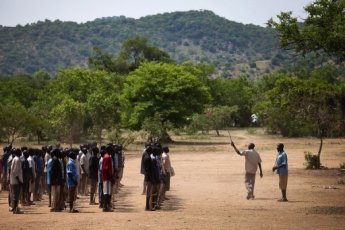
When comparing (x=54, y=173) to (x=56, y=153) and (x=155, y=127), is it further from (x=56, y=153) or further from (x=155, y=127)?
(x=155, y=127)

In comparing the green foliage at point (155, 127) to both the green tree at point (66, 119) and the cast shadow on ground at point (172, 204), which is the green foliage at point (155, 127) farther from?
the cast shadow on ground at point (172, 204)

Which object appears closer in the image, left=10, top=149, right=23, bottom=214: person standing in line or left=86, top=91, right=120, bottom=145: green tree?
left=10, top=149, right=23, bottom=214: person standing in line

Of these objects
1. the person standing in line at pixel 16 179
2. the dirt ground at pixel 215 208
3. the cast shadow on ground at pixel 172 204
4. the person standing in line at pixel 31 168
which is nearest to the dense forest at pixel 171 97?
the dirt ground at pixel 215 208

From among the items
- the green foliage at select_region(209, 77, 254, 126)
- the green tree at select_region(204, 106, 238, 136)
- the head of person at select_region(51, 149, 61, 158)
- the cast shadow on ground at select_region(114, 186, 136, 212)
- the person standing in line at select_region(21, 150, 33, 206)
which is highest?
the green foliage at select_region(209, 77, 254, 126)

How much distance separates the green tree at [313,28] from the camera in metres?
27.2

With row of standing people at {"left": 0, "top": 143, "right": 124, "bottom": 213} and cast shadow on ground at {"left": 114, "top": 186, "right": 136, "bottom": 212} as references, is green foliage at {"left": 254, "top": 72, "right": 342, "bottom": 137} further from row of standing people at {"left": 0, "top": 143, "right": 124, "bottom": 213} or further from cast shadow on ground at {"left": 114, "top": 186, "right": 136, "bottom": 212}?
row of standing people at {"left": 0, "top": 143, "right": 124, "bottom": 213}

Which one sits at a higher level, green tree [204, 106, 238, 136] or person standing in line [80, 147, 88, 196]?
green tree [204, 106, 238, 136]

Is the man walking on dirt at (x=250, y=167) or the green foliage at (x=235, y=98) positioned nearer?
the man walking on dirt at (x=250, y=167)

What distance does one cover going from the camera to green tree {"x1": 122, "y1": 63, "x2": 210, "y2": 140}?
58.6 meters

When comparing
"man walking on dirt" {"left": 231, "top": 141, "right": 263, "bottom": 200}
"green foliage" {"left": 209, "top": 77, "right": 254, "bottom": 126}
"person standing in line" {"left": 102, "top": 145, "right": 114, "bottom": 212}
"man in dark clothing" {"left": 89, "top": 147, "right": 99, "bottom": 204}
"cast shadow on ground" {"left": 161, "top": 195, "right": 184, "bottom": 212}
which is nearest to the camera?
"person standing in line" {"left": 102, "top": 145, "right": 114, "bottom": 212}

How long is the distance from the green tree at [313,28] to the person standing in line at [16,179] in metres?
15.6

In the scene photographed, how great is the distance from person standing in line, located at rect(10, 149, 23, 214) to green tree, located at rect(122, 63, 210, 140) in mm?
41359

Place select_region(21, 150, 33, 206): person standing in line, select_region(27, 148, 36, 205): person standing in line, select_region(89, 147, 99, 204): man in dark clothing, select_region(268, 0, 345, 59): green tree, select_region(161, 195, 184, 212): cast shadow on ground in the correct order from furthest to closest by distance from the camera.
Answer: select_region(268, 0, 345, 59): green tree, select_region(89, 147, 99, 204): man in dark clothing, select_region(27, 148, 36, 205): person standing in line, select_region(21, 150, 33, 206): person standing in line, select_region(161, 195, 184, 212): cast shadow on ground

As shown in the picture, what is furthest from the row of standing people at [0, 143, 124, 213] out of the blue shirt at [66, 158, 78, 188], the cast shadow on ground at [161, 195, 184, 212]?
the cast shadow on ground at [161, 195, 184, 212]
